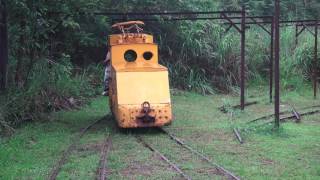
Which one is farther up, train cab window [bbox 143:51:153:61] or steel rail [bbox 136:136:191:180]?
train cab window [bbox 143:51:153:61]

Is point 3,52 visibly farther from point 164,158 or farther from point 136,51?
point 164,158

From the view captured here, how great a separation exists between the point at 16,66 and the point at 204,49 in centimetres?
1028

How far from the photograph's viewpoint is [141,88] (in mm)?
13898

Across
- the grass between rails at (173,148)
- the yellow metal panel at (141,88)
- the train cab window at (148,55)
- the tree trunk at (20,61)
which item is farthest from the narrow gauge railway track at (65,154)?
the tree trunk at (20,61)

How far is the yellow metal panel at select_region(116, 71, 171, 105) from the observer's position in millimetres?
13766

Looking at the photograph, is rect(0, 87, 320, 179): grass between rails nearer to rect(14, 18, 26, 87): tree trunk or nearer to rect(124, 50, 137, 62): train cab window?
rect(14, 18, 26, 87): tree trunk

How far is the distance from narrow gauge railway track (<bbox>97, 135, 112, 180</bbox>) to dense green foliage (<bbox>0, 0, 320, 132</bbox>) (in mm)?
2842

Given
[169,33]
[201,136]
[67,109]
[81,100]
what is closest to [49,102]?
[67,109]

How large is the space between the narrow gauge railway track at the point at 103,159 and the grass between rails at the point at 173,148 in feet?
0.34

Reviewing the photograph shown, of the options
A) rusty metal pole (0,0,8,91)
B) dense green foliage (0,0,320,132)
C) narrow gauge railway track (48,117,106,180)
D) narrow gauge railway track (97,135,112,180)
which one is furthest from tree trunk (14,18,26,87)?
narrow gauge railway track (97,135,112,180)

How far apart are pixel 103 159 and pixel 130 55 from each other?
5.58 meters

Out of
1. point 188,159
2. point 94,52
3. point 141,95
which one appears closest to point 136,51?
point 141,95

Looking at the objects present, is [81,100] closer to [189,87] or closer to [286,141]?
[189,87]

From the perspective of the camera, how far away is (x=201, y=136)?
13352 millimetres
